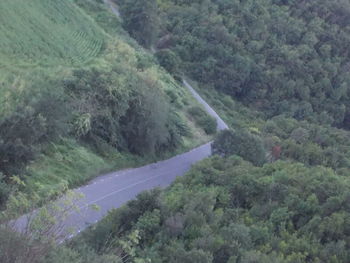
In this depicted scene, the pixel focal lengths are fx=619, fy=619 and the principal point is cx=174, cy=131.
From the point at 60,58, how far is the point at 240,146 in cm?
951

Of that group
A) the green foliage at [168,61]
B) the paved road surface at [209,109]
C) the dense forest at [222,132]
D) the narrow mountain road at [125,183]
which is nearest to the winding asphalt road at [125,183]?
the narrow mountain road at [125,183]

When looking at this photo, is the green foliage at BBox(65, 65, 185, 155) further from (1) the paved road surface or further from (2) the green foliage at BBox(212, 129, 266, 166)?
(1) the paved road surface

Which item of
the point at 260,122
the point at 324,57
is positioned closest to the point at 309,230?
the point at 260,122

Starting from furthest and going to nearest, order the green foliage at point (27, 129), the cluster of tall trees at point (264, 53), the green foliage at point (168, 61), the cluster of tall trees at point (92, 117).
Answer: the cluster of tall trees at point (264, 53) < the green foliage at point (168, 61) < the cluster of tall trees at point (92, 117) < the green foliage at point (27, 129)

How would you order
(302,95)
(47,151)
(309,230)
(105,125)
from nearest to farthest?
(309,230) → (47,151) → (105,125) → (302,95)

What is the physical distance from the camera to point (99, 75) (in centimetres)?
2634

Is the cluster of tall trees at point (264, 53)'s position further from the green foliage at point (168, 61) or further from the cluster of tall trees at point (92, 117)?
the cluster of tall trees at point (92, 117)

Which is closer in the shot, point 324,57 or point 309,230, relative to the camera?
point 309,230

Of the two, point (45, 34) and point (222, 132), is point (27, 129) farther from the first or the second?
point (222, 132)

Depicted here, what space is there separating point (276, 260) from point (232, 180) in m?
7.66

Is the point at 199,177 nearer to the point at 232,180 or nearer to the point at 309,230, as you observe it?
the point at 232,180

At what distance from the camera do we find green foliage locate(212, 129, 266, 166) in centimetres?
3009

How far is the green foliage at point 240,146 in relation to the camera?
1185 inches

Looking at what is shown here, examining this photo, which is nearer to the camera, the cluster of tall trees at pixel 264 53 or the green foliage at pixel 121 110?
the green foliage at pixel 121 110
